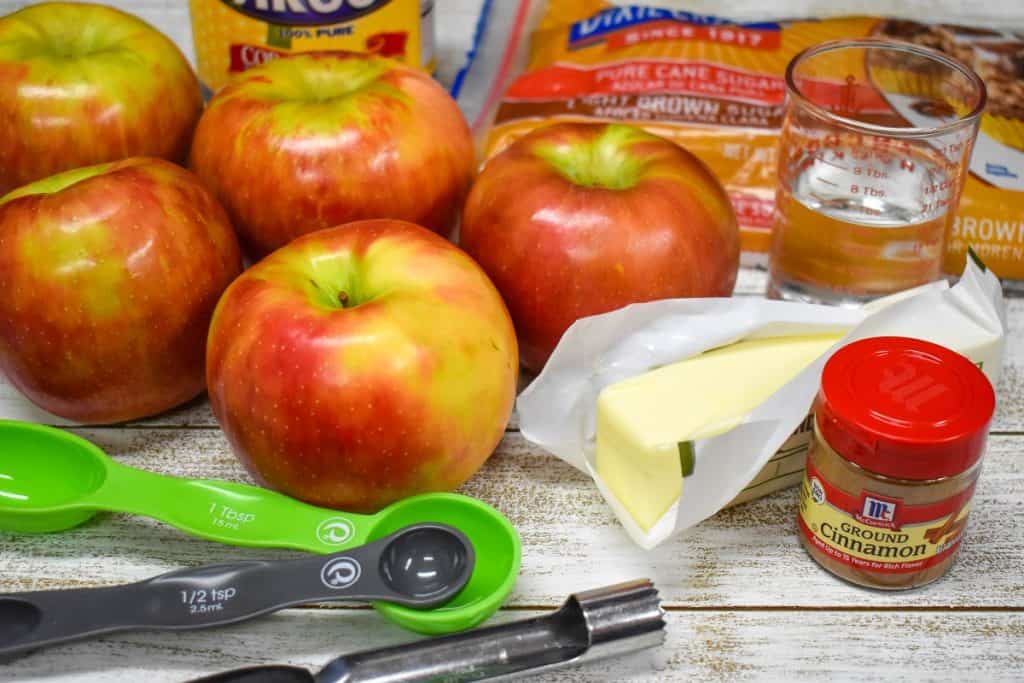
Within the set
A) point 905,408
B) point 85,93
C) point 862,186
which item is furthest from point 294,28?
point 905,408

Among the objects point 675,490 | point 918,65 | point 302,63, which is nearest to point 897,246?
point 918,65

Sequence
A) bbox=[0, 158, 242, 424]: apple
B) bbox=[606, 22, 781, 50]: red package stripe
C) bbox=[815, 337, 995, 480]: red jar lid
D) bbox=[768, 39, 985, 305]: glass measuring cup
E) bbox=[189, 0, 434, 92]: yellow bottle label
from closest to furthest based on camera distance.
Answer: bbox=[815, 337, 995, 480]: red jar lid
bbox=[0, 158, 242, 424]: apple
bbox=[768, 39, 985, 305]: glass measuring cup
bbox=[189, 0, 434, 92]: yellow bottle label
bbox=[606, 22, 781, 50]: red package stripe

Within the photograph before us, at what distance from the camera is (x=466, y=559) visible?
57 centimetres

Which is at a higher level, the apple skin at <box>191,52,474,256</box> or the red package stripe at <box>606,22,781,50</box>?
the apple skin at <box>191,52,474,256</box>

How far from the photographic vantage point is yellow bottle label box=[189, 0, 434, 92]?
0.86m

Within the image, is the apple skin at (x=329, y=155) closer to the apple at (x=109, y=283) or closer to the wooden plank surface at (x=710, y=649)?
the apple at (x=109, y=283)

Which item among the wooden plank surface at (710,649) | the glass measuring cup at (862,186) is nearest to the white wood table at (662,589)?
the wooden plank surface at (710,649)

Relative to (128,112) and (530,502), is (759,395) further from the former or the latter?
(128,112)

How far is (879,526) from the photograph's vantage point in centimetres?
56

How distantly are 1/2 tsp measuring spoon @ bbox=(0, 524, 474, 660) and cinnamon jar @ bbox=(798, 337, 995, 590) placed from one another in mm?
175

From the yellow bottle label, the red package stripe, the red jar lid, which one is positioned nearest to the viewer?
the red jar lid

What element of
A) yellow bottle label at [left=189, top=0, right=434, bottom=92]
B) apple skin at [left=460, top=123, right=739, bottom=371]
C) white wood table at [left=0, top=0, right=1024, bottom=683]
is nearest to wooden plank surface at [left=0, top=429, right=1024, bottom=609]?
white wood table at [left=0, top=0, right=1024, bottom=683]

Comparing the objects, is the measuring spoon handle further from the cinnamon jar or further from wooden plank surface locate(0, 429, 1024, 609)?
the cinnamon jar

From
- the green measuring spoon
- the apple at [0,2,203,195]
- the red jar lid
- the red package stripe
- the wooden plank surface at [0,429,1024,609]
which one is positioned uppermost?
the apple at [0,2,203,195]
